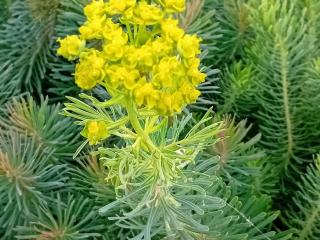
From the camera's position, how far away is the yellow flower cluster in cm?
66

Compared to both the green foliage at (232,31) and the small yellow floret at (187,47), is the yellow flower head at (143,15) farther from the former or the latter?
the green foliage at (232,31)

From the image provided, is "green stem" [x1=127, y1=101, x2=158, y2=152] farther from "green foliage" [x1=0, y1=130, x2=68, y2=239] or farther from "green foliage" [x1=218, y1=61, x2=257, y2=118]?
"green foliage" [x1=218, y1=61, x2=257, y2=118]

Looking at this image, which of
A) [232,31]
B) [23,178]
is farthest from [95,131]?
[232,31]

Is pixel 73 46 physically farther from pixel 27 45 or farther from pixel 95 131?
pixel 27 45

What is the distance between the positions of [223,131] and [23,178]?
331mm

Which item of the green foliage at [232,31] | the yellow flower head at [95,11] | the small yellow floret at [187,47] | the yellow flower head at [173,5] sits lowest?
the green foliage at [232,31]

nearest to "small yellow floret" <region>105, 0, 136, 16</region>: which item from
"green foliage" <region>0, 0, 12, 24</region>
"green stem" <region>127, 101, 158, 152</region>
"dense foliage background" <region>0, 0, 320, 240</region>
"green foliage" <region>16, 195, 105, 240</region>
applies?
"green stem" <region>127, 101, 158, 152</region>

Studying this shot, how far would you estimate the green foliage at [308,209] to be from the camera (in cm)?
106

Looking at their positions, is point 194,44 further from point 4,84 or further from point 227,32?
Result: point 4,84

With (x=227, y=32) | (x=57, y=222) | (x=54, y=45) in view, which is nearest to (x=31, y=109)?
(x=57, y=222)

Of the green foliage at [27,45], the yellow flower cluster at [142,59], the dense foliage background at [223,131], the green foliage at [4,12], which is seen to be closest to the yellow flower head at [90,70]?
the yellow flower cluster at [142,59]

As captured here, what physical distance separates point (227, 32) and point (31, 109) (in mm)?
423

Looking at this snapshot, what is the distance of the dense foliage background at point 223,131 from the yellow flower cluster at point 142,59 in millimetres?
278

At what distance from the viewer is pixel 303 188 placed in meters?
1.12
